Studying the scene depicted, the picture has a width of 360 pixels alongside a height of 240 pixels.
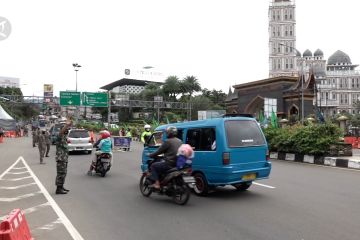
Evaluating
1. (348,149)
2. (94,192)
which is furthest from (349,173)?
(94,192)

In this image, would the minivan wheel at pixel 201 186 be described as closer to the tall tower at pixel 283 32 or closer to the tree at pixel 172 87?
the tree at pixel 172 87

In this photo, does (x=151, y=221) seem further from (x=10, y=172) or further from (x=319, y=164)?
(x=319, y=164)

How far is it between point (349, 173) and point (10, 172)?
12.3 metres

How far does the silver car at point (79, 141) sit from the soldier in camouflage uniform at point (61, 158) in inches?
555

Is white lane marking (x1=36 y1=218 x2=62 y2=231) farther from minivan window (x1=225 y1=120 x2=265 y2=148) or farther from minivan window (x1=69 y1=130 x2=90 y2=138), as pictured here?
minivan window (x1=69 y1=130 x2=90 y2=138)

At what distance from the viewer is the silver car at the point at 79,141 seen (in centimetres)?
2388

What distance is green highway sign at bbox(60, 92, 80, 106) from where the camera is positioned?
52438mm

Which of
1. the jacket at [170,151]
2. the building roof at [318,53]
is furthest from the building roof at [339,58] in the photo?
the jacket at [170,151]

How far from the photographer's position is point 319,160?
56.0 ft

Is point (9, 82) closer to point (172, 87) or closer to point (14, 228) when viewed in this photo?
Result: point (172, 87)

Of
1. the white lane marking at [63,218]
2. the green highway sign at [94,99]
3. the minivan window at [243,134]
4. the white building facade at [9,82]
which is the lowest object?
the white lane marking at [63,218]

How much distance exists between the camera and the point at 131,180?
41.2 ft

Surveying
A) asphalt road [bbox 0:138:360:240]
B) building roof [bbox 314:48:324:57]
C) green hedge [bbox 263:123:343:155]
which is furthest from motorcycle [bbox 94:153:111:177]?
building roof [bbox 314:48:324:57]

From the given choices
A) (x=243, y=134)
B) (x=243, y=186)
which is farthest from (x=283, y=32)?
(x=243, y=134)
